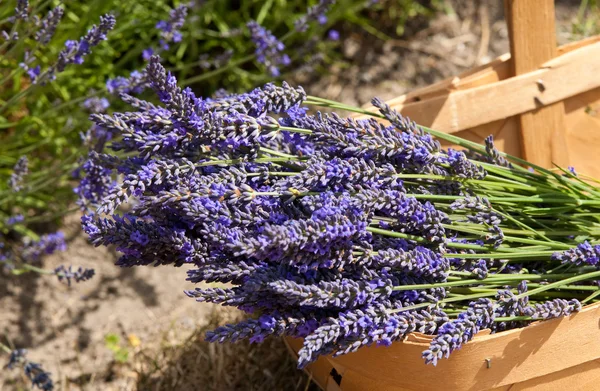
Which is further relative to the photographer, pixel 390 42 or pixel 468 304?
pixel 390 42

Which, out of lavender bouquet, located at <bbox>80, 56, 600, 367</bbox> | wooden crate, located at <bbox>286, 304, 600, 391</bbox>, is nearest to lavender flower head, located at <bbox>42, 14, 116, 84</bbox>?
lavender bouquet, located at <bbox>80, 56, 600, 367</bbox>

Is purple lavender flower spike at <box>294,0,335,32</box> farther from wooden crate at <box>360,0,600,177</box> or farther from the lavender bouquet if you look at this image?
the lavender bouquet

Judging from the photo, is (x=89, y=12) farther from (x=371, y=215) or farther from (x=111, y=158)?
(x=371, y=215)

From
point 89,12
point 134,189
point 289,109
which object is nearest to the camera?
point 134,189

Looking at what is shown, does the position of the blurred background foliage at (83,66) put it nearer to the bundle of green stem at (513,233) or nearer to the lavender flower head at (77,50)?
the lavender flower head at (77,50)

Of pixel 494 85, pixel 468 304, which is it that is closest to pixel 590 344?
pixel 468 304
